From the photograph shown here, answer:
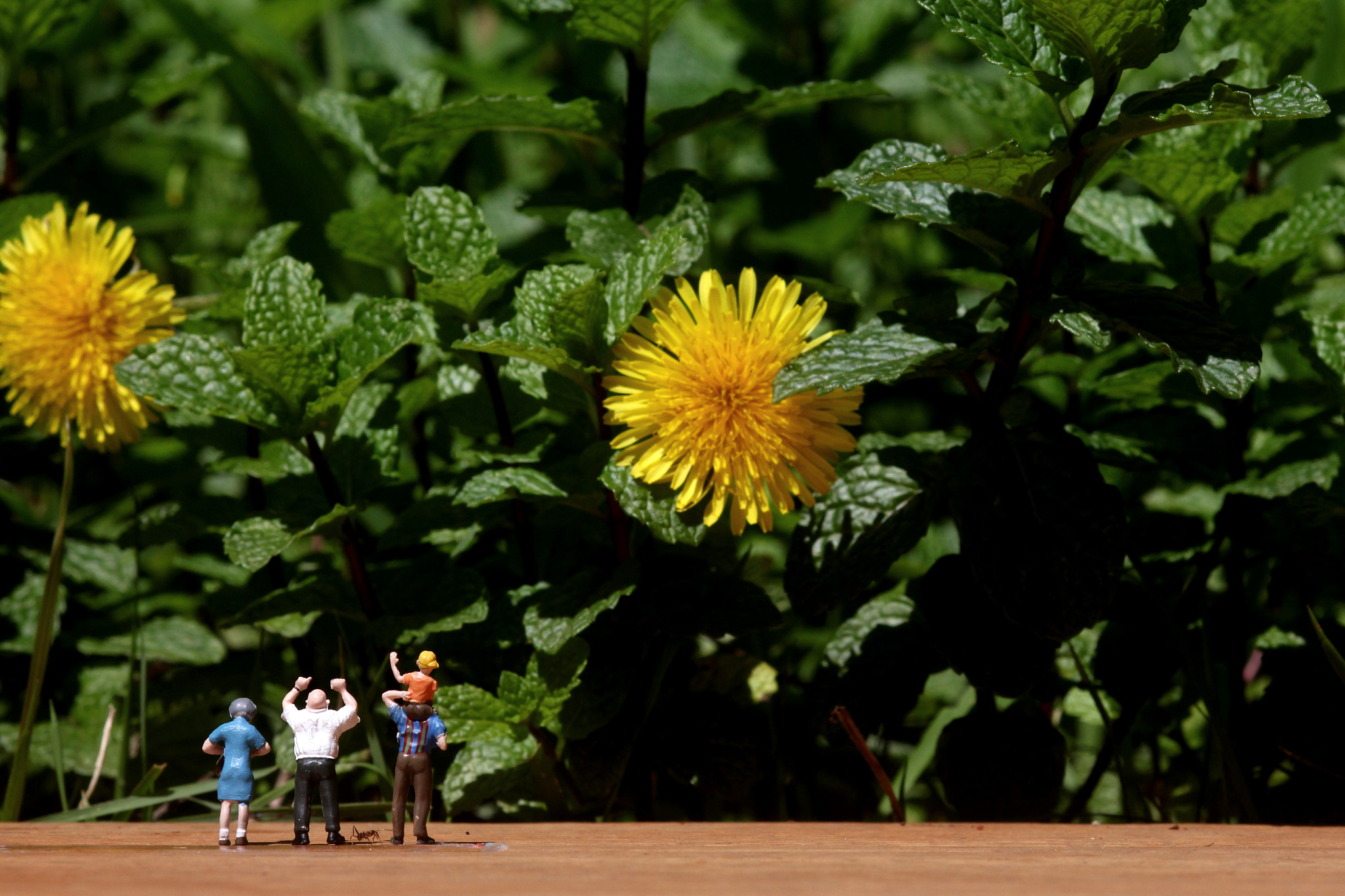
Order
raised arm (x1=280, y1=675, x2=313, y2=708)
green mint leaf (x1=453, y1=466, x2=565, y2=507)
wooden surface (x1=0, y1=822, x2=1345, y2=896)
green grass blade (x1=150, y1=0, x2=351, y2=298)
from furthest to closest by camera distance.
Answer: green grass blade (x1=150, y1=0, x2=351, y2=298)
green mint leaf (x1=453, y1=466, x2=565, y2=507)
raised arm (x1=280, y1=675, x2=313, y2=708)
wooden surface (x1=0, y1=822, x2=1345, y2=896)

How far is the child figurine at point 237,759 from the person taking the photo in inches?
26.6

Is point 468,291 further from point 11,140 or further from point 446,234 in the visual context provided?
point 11,140

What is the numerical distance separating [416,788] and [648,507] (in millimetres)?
285

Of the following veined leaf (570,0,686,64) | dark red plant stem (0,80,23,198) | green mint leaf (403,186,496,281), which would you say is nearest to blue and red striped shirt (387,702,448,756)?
green mint leaf (403,186,496,281)

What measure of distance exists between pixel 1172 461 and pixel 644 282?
0.57m

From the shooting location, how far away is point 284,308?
0.95 metres

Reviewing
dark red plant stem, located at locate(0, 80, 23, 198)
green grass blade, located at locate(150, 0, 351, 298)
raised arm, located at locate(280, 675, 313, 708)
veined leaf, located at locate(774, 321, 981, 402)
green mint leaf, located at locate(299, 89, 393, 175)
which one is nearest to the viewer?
raised arm, located at locate(280, 675, 313, 708)

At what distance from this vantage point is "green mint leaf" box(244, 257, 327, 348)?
0.94 metres

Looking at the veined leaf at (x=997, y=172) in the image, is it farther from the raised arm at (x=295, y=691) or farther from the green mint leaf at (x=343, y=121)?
the green mint leaf at (x=343, y=121)

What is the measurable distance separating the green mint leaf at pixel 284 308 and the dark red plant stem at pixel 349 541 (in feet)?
0.28

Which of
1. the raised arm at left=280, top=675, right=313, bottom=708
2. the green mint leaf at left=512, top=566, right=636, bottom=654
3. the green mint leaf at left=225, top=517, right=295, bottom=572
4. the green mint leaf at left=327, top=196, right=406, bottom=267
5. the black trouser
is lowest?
the black trouser

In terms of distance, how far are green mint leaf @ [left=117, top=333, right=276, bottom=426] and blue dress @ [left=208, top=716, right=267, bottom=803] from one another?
31 cm

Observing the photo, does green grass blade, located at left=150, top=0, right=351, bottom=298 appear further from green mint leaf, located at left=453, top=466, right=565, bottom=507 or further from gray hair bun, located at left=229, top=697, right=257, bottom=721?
gray hair bun, located at left=229, top=697, right=257, bottom=721

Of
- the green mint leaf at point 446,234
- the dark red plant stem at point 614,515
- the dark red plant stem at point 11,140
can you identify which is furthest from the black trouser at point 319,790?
Answer: the dark red plant stem at point 11,140
